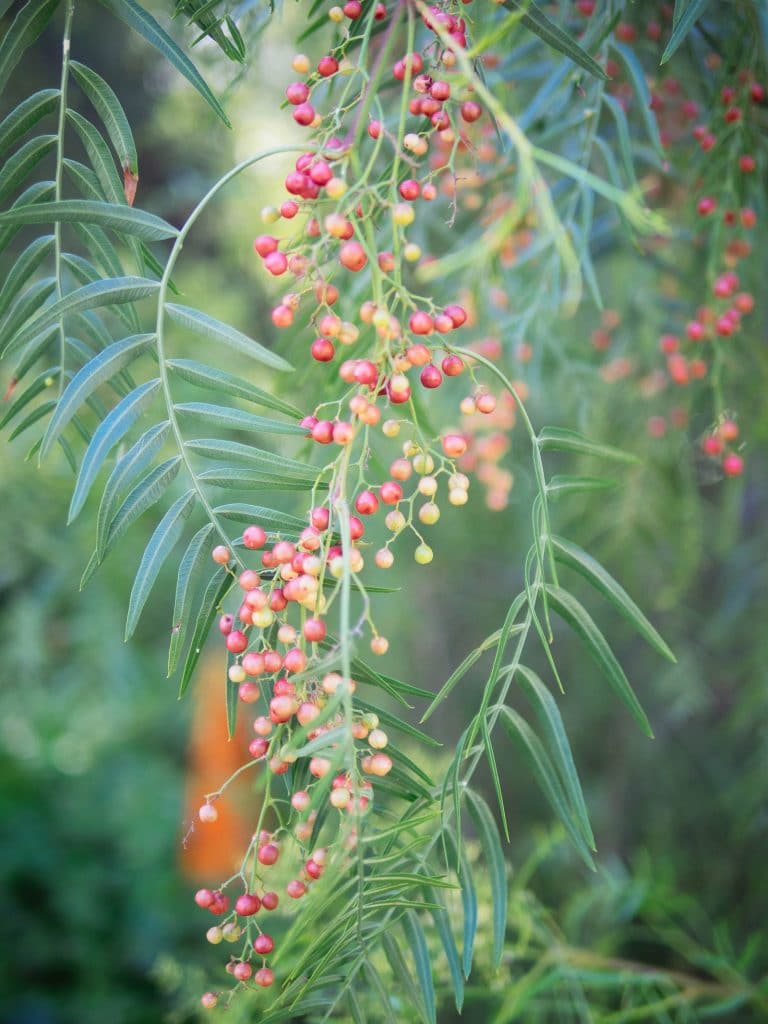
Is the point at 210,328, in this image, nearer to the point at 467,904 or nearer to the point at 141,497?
the point at 141,497

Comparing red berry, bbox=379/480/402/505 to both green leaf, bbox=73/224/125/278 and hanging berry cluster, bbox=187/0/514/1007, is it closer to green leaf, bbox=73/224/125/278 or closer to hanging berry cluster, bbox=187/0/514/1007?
hanging berry cluster, bbox=187/0/514/1007

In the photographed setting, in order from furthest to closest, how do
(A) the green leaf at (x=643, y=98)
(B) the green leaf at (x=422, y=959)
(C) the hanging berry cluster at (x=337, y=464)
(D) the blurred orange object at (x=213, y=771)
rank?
(D) the blurred orange object at (x=213, y=771) < (A) the green leaf at (x=643, y=98) < (B) the green leaf at (x=422, y=959) < (C) the hanging berry cluster at (x=337, y=464)

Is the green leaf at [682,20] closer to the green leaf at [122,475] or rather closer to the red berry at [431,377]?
the red berry at [431,377]

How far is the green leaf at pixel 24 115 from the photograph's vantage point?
490 mm

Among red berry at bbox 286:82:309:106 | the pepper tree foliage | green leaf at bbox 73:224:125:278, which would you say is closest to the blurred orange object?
the pepper tree foliage

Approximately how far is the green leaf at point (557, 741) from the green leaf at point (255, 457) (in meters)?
0.16

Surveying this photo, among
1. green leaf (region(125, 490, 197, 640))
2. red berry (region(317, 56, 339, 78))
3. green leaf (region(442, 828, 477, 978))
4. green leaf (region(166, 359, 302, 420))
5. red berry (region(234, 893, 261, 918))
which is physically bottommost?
red berry (region(234, 893, 261, 918))

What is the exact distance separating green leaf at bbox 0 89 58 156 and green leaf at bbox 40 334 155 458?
154 millimetres

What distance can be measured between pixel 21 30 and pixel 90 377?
0.22 metres

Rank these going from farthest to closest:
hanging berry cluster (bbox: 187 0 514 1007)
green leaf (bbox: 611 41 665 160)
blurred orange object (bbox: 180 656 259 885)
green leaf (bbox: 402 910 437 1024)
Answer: blurred orange object (bbox: 180 656 259 885)
green leaf (bbox: 611 41 665 160)
green leaf (bbox: 402 910 437 1024)
hanging berry cluster (bbox: 187 0 514 1007)

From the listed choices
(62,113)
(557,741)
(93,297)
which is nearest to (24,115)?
(62,113)

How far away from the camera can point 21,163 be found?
50cm

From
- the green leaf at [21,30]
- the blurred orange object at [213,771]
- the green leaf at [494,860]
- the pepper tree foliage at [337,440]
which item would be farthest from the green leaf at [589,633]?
the blurred orange object at [213,771]

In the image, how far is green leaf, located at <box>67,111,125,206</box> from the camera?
490 mm
